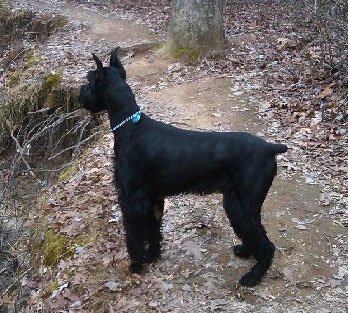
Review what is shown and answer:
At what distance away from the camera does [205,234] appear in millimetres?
5746

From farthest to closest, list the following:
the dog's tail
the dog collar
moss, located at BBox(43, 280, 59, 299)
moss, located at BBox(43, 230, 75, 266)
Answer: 1. moss, located at BBox(43, 230, 75, 266)
2. moss, located at BBox(43, 280, 59, 299)
3. the dog collar
4. the dog's tail

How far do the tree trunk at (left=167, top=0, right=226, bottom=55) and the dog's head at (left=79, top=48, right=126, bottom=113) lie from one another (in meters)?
6.23

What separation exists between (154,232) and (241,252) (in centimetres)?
99

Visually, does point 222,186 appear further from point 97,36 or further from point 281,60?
point 97,36

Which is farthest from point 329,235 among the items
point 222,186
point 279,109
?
point 279,109

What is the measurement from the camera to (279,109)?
27.6 feet

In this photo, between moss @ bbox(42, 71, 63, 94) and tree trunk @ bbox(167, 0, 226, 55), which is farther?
tree trunk @ bbox(167, 0, 226, 55)

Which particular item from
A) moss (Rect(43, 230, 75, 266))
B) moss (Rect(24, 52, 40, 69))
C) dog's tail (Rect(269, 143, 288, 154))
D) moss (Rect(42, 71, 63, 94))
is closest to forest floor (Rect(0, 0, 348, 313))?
moss (Rect(43, 230, 75, 266))

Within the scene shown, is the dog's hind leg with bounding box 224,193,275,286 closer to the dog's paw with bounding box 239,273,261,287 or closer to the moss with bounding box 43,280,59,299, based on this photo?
the dog's paw with bounding box 239,273,261,287

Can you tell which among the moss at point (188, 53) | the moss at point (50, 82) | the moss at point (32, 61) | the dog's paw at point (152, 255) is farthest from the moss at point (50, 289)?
the moss at point (32, 61)

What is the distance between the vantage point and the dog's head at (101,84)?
474 centimetres

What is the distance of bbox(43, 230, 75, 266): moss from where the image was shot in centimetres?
577

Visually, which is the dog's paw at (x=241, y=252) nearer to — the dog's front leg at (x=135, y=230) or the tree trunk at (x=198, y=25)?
the dog's front leg at (x=135, y=230)

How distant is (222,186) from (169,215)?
167 centimetres
